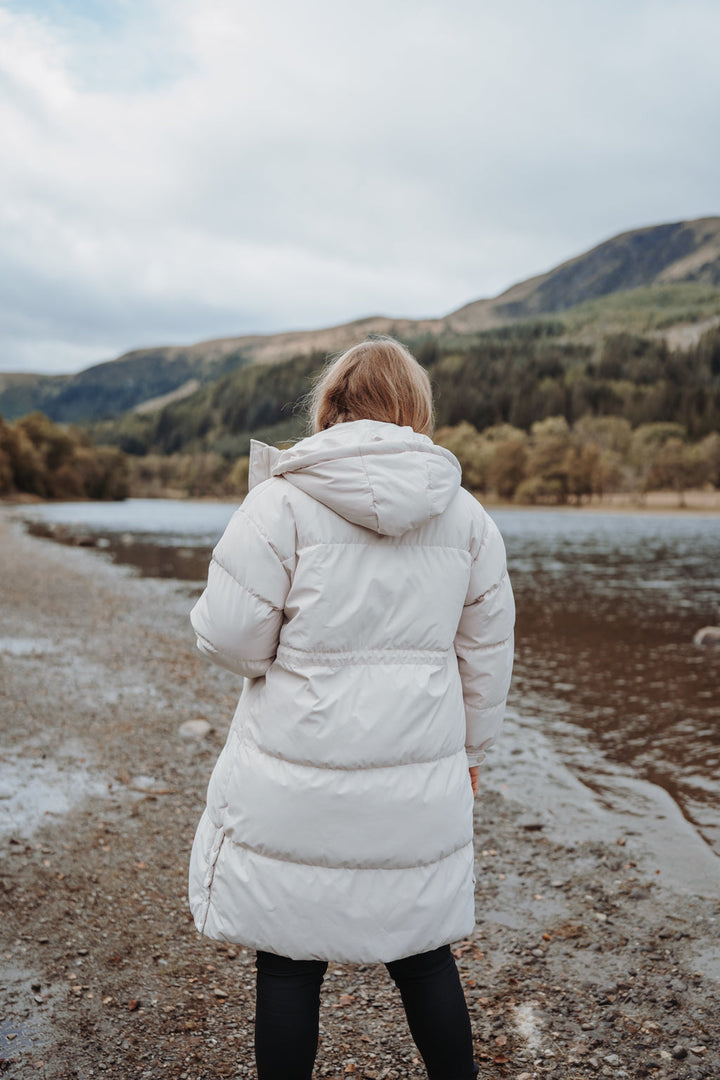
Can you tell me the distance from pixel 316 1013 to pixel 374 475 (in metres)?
1.53

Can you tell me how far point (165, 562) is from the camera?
27.7 meters

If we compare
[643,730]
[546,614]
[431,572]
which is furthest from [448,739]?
[546,614]

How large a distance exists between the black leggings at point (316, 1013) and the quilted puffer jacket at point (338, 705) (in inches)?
4.0

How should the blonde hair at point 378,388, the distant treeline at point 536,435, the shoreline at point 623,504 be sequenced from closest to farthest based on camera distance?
1. the blonde hair at point 378,388
2. the shoreline at point 623,504
3. the distant treeline at point 536,435

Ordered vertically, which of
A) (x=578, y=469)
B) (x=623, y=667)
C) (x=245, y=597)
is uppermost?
(x=245, y=597)

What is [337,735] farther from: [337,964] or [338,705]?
[337,964]

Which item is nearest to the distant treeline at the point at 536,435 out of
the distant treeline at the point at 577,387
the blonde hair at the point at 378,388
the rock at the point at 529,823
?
the distant treeline at the point at 577,387

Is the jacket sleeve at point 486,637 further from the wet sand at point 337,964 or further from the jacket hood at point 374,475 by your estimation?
the wet sand at point 337,964

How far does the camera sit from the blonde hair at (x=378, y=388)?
2279 mm

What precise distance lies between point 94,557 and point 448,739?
28.3 m

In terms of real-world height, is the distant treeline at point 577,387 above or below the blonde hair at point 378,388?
above

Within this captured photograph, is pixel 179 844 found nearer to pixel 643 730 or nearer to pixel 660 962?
pixel 660 962

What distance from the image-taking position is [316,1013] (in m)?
2.16

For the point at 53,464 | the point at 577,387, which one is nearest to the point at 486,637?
the point at 53,464
